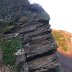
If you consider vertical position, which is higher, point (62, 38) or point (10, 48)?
point (10, 48)

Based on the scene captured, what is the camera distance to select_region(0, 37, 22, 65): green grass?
1862cm

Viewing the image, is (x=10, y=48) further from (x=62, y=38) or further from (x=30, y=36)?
(x=62, y=38)

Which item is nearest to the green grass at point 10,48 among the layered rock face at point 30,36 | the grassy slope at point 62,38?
the layered rock face at point 30,36

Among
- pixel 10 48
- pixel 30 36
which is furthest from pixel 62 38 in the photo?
pixel 10 48

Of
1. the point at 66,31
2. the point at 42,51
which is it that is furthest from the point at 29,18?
the point at 66,31

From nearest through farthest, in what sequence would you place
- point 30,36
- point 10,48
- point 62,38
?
point 10,48 → point 30,36 → point 62,38

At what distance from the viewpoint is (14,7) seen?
75.4ft

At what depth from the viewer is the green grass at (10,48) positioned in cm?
1862

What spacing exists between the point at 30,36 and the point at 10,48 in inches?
112

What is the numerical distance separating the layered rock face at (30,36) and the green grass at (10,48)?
0.74 ft

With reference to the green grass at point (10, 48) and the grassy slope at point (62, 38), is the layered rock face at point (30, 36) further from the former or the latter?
the grassy slope at point (62, 38)

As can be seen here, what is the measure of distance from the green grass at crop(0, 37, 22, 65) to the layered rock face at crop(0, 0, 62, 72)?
0.23 meters

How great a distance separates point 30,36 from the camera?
21172 mm

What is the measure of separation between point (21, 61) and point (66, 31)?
21.5 metres
